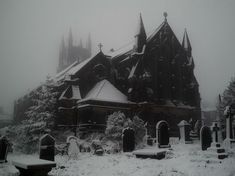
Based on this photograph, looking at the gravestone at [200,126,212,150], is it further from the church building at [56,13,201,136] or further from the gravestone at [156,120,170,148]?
the church building at [56,13,201,136]

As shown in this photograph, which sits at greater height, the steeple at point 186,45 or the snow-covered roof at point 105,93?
the steeple at point 186,45

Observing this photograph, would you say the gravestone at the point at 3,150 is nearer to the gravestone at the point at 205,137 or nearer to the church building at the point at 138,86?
the gravestone at the point at 205,137

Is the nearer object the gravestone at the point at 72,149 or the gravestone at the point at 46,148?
the gravestone at the point at 46,148

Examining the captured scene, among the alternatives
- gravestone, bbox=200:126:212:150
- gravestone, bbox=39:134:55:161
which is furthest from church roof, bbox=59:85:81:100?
gravestone, bbox=200:126:212:150

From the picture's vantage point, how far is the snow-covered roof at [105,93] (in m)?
34.5

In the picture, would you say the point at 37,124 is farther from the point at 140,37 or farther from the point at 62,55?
the point at 62,55

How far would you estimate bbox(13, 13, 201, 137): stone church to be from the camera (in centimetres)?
3450

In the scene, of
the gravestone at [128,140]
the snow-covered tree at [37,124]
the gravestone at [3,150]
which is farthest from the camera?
the snow-covered tree at [37,124]

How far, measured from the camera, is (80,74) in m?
37.2

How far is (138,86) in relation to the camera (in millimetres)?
37438

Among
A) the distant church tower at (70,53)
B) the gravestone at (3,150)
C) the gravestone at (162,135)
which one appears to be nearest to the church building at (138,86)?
the gravestone at (162,135)

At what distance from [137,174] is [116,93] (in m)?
24.0

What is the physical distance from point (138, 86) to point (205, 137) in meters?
16.7

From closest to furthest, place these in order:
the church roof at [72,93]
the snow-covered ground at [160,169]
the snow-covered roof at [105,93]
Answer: the snow-covered ground at [160,169], the snow-covered roof at [105,93], the church roof at [72,93]
